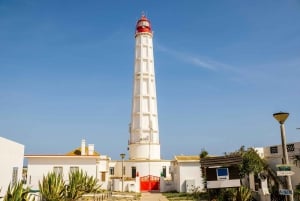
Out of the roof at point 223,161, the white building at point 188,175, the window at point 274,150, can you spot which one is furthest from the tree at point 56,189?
the white building at point 188,175


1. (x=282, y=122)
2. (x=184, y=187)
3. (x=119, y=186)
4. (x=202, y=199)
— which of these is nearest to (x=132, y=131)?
(x=119, y=186)

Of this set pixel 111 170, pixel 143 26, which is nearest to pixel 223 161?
pixel 111 170

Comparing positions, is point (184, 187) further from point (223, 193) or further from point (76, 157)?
point (223, 193)

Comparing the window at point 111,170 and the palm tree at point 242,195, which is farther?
the window at point 111,170

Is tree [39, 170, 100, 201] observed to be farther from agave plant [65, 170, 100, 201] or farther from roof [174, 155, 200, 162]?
roof [174, 155, 200, 162]

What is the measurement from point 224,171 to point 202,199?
1106cm

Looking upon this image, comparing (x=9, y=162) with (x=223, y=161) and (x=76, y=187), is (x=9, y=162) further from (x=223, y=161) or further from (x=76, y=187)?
(x=223, y=161)

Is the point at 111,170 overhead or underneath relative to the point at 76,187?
overhead

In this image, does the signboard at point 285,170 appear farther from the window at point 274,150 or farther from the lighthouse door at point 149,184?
the lighthouse door at point 149,184

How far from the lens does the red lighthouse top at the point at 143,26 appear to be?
48.0 m

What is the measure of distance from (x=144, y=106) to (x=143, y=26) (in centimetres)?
1257

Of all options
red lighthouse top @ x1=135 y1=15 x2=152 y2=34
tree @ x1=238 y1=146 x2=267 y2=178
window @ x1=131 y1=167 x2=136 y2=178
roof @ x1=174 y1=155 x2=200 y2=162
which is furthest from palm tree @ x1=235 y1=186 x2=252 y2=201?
red lighthouse top @ x1=135 y1=15 x2=152 y2=34

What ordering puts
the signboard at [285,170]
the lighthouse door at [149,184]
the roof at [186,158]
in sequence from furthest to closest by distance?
the lighthouse door at [149,184] → the roof at [186,158] → the signboard at [285,170]

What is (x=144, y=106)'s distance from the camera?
45.7 metres
